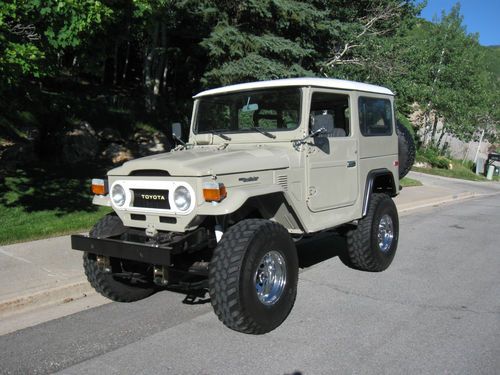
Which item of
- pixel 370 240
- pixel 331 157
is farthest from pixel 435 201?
pixel 331 157

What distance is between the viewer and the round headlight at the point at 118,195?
15.0 ft

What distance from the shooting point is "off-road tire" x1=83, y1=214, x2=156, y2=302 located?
4668 millimetres

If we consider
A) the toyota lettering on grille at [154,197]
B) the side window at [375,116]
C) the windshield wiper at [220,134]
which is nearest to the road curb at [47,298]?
the toyota lettering on grille at [154,197]

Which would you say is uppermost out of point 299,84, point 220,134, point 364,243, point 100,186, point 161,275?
point 299,84

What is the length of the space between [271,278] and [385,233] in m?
2.46

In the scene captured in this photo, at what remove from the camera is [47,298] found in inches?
198

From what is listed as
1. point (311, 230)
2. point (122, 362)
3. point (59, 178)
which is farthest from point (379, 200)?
point (59, 178)

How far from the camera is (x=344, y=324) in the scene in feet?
14.8

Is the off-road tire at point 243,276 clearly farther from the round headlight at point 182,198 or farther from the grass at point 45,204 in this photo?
the grass at point 45,204

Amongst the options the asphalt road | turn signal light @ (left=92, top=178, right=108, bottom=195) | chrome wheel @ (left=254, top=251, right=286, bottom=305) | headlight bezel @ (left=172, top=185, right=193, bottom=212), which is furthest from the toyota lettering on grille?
the asphalt road

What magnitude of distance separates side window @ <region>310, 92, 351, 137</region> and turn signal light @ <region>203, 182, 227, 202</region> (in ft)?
4.87

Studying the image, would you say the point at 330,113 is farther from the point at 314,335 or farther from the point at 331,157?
the point at 314,335

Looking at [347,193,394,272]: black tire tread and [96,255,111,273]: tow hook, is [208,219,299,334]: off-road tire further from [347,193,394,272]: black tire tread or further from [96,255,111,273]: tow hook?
[347,193,394,272]: black tire tread

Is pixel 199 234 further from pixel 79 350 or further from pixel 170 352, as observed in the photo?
pixel 79 350
